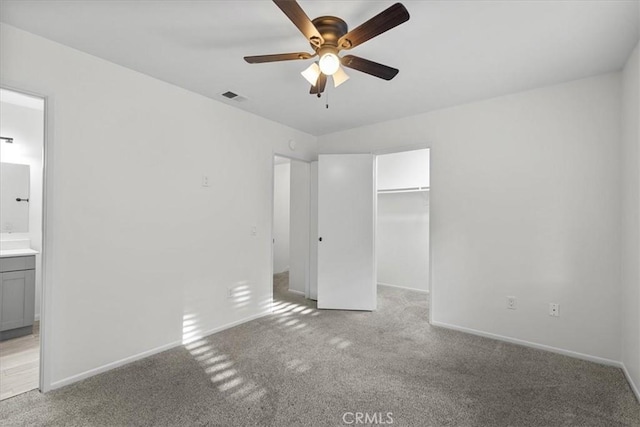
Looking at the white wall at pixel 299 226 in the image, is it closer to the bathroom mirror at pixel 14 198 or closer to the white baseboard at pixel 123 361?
the white baseboard at pixel 123 361

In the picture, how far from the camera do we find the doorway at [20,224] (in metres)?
3.01

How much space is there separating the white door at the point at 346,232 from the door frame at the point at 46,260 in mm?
2760

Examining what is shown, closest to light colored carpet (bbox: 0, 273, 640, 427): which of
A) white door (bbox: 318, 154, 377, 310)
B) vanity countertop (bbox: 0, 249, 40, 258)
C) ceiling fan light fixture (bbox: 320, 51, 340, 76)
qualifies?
white door (bbox: 318, 154, 377, 310)

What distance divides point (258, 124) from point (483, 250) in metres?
2.95

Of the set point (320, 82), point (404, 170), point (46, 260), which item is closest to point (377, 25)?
point (320, 82)

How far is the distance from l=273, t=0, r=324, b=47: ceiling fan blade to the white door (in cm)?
235

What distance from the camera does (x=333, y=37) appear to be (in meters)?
1.84

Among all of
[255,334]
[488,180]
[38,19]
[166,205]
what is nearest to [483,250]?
[488,180]

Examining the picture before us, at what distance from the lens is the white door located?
13.2 ft

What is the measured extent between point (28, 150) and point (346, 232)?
12.9 feet

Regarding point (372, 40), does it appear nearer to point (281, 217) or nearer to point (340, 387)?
point (340, 387)

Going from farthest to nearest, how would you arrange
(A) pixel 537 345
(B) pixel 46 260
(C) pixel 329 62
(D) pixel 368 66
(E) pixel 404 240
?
(E) pixel 404 240, (A) pixel 537 345, (B) pixel 46 260, (D) pixel 368 66, (C) pixel 329 62

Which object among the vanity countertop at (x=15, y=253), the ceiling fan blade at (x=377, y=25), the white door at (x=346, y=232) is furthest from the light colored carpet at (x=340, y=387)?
the ceiling fan blade at (x=377, y=25)

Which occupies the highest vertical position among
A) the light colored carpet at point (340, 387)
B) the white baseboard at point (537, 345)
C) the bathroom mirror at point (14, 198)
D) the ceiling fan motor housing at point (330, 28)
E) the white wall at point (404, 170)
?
the ceiling fan motor housing at point (330, 28)
